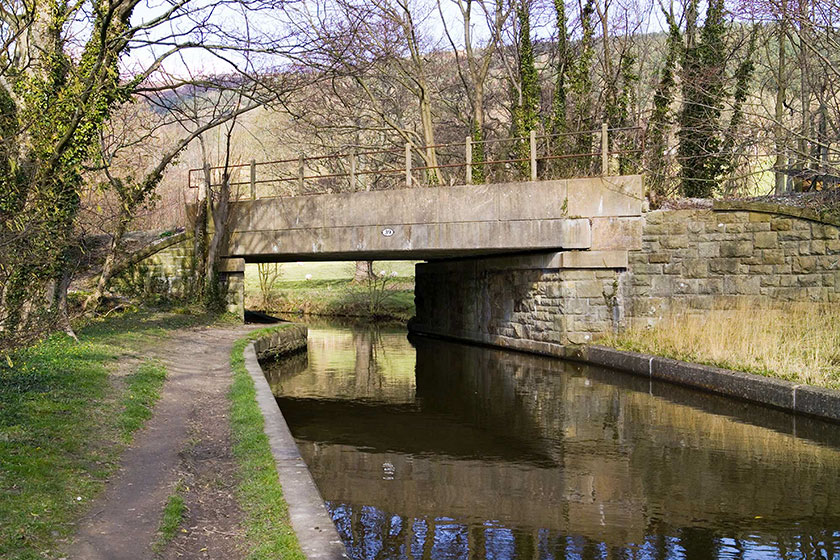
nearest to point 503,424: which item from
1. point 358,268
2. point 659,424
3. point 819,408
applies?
point 659,424

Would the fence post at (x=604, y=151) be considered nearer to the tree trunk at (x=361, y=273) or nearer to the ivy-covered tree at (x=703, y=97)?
the ivy-covered tree at (x=703, y=97)

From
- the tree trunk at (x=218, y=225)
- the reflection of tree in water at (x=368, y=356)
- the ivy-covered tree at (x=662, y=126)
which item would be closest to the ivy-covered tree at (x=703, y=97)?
the ivy-covered tree at (x=662, y=126)

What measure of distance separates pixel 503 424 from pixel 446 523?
14.3 feet

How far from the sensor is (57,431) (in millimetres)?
7223

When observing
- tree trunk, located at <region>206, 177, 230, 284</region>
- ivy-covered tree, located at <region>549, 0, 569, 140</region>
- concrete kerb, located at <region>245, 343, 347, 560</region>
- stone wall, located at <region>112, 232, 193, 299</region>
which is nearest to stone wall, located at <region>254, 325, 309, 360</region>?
tree trunk, located at <region>206, 177, 230, 284</region>

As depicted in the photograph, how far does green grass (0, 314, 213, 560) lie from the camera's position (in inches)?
199

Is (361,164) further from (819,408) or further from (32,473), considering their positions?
(32,473)

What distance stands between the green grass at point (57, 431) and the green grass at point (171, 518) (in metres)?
0.54

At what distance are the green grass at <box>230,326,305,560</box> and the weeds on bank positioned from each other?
7463mm

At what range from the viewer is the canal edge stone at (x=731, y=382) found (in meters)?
10.3

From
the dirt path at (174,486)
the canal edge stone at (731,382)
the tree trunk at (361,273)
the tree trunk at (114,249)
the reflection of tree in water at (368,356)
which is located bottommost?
the reflection of tree in water at (368,356)

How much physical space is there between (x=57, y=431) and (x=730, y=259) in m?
13.1

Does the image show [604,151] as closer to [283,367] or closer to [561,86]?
[561,86]

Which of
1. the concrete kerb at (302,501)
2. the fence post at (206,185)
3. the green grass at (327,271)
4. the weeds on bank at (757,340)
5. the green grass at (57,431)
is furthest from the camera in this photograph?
the green grass at (327,271)
